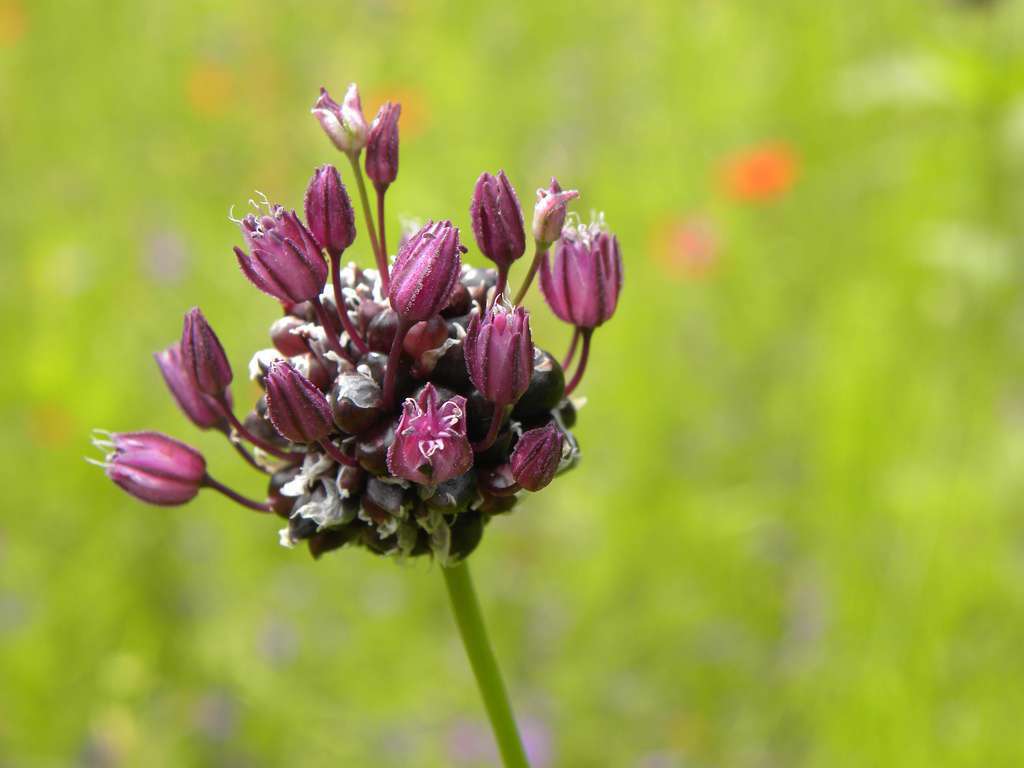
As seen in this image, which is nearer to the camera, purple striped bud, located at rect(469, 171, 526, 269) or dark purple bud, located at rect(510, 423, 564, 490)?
dark purple bud, located at rect(510, 423, 564, 490)

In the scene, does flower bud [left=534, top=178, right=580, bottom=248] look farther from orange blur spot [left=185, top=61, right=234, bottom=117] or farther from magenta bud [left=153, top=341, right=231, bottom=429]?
orange blur spot [left=185, top=61, right=234, bottom=117]

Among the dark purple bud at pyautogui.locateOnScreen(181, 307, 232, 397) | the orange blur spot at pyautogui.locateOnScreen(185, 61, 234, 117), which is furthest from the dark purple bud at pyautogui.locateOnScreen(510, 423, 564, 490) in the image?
the orange blur spot at pyautogui.locateOnScreen(185, 61, 234, 117)

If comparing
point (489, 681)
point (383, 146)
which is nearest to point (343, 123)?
point (383, 146)

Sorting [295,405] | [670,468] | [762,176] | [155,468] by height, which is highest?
[762,176]

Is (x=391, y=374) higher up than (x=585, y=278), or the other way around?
(x=585, y=278)

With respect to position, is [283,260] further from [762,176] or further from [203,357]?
[762,176]

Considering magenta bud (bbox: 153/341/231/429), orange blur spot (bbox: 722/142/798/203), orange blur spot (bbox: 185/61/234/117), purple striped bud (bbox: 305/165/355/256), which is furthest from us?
orange blur spot (bbox: 185/61/234/117)
